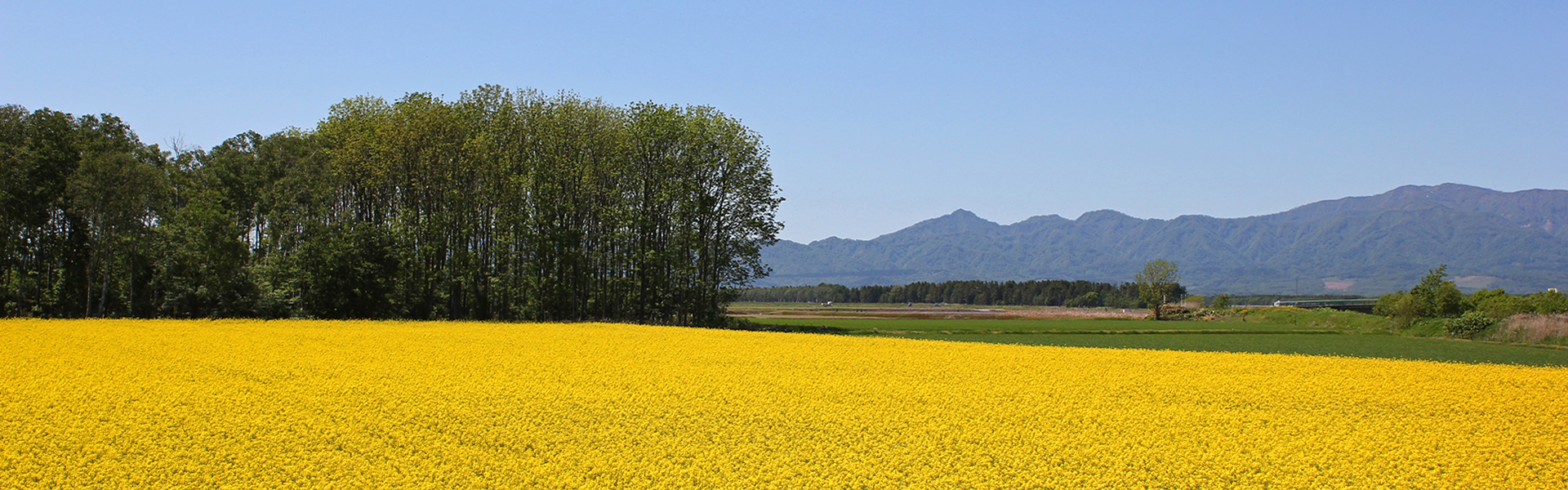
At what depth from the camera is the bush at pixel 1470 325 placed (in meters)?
51.2

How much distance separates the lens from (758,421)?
1534 centimetres

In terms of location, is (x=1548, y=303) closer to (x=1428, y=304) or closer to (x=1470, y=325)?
(x=1428, y=304)

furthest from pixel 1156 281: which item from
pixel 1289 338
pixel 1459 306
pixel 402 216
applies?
pixel 402 216

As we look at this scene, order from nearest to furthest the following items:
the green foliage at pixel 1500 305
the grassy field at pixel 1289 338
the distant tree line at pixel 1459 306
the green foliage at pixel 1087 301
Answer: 1. the grassy field at pixel 1289 338
2. the distant tree line at pixel 1459 306
3. the green foliage at pixel 1500 305
4. the green foliage at pixel 1087 301

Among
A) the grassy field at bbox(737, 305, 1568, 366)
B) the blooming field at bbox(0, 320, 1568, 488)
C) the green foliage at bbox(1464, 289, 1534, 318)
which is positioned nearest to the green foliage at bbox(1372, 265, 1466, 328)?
the green foliage at bbox(1464, 289, 1534, 318)

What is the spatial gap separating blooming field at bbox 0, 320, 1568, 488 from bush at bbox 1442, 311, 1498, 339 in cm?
3275

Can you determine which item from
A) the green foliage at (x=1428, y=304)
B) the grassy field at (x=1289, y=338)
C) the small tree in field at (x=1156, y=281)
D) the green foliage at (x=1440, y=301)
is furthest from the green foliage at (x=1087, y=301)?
the green foliage at (x=1440, y=301)

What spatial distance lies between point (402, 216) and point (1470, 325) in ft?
208

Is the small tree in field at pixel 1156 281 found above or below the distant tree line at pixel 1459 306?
above

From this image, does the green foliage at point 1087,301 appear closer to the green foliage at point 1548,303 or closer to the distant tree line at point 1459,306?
the distant tree line at point 1459,306

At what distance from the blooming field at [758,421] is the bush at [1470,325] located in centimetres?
3275

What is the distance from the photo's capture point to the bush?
5116 cm

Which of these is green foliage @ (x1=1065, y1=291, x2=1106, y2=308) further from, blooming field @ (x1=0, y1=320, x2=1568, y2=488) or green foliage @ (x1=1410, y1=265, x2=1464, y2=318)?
blooming field @ (x1=0, y1=320, x2=1568, y2=488)

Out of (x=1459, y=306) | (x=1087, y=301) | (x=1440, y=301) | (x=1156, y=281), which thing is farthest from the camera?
(x=1087, y=301)
